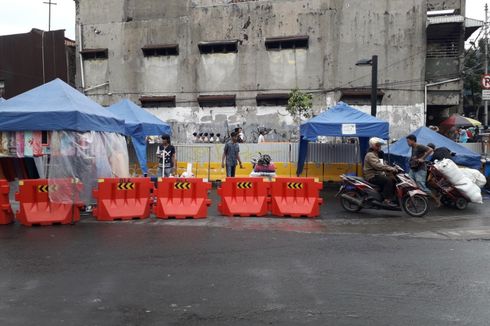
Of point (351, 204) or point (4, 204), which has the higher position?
point (4, 204)

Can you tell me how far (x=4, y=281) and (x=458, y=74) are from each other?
28044mm

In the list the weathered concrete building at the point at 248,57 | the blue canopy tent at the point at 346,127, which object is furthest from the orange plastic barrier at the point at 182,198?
the weathered concrete building at the point at 248,57

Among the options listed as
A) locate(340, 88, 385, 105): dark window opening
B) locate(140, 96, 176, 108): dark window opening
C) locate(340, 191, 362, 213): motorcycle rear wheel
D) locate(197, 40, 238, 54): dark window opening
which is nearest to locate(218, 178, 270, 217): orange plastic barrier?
locate(340, 191, 362, 213): motorcycle rear wheel

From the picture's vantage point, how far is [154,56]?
31891mm

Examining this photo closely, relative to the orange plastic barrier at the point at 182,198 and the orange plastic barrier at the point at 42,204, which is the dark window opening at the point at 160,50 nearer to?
the orange plastic barrier at the point at 182,198

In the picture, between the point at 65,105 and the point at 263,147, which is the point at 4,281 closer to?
the point at 65,105

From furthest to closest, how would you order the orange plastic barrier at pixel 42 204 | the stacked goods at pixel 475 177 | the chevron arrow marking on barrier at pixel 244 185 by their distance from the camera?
the stacked goods at pixel 475 177 < the chevron arrow marking on barrier at pixel 244 185 < the orange plastic barrier at pixel 42 204

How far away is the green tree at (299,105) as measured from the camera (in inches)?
1085

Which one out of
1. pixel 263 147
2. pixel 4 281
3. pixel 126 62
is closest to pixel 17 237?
pixel 4 281

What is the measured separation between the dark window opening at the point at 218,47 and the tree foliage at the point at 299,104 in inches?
204

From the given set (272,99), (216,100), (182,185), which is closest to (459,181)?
(182,185)

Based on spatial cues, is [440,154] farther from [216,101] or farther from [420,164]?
[216,101]

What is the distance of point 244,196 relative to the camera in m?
10.6

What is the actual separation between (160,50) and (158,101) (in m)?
3.54
